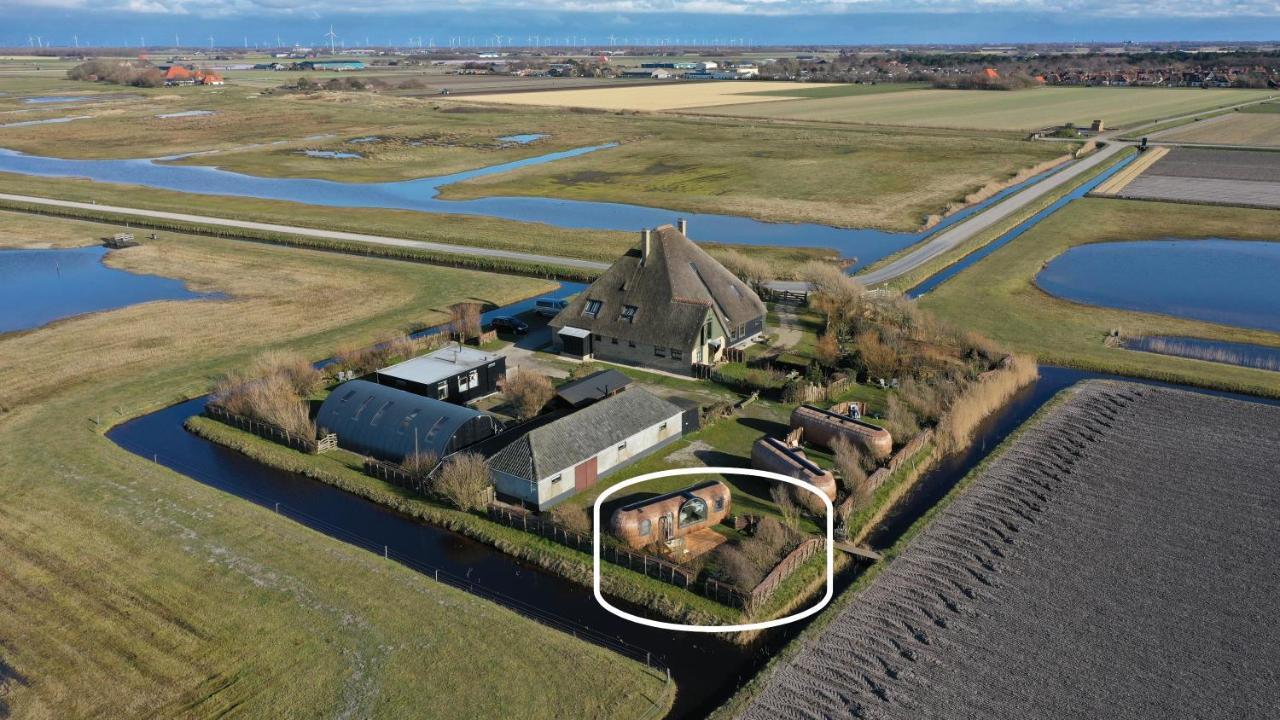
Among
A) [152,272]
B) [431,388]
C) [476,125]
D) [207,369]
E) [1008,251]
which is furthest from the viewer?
[476,125]

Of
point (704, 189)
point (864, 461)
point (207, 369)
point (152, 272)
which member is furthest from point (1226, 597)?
point (704, 189)

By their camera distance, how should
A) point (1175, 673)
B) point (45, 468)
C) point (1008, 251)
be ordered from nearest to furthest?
1. point (1175, 673)
2. point (45, 468)
3. point (1008, 251)

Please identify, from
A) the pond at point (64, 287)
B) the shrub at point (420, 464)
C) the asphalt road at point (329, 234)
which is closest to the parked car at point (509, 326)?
the asphalt road at point (329, 234)

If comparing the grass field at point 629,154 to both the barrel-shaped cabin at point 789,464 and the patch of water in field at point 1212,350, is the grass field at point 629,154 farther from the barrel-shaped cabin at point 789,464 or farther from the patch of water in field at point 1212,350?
the barrel-shaped cabin at point 789,464

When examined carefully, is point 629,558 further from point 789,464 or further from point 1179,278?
point 1179,278

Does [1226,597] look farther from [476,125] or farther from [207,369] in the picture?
[476,125]

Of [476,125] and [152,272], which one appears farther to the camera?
[476,125]

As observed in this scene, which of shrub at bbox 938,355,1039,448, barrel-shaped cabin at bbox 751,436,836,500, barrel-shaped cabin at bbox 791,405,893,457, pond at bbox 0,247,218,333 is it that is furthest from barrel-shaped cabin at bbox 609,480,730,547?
pond at bbox 0,247,218,333

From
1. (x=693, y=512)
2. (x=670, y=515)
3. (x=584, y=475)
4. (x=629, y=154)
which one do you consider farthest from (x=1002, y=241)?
(x=629, y=154)
